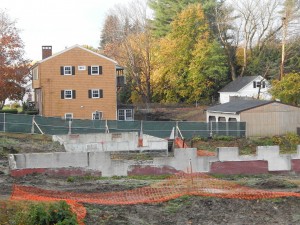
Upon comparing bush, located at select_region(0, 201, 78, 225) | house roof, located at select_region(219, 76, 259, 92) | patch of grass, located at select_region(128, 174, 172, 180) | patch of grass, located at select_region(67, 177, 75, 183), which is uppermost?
house roof, located at select_region(219, 76, 259, 92)

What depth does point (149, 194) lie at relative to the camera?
16.4m

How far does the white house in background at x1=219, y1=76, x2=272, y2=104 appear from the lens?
62.4m

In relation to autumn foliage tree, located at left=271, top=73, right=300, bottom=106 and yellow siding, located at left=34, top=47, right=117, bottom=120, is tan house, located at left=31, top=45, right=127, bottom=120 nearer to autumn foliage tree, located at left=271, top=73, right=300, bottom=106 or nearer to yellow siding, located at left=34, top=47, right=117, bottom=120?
yellow siding, located at left=34, top=47, right=117, bottom=120

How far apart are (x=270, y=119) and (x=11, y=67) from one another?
24.6 meters

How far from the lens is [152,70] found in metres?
67.5

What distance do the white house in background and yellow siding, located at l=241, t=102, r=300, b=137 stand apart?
20.6 meters

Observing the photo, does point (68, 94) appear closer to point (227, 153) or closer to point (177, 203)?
point (227, 153)

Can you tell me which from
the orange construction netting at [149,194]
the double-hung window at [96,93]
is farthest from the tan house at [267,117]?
the orange construction netting at [149,194]

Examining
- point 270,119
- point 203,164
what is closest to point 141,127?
point 270,119

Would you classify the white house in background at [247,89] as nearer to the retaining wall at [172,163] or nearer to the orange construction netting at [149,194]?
the retaining wall at [172,163]

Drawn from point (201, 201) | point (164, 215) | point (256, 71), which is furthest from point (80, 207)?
point (256, 71)

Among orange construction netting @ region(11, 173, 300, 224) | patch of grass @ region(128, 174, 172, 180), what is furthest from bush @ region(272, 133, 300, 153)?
orange construction netting @ region(11, 173, 300, 224)

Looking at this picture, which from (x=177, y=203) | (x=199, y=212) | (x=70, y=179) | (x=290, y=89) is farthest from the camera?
(x=290, y=89)

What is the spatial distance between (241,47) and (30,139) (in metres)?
43.9
